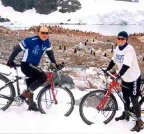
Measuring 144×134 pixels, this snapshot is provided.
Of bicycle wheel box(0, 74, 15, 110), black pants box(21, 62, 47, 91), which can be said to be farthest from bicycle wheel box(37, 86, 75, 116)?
bicycle wheel box(0, 74, 15, 110)

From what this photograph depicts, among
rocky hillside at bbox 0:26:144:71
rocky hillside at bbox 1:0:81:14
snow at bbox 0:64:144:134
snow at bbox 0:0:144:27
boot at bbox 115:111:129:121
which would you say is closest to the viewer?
snow at bbox 0:64:144:134

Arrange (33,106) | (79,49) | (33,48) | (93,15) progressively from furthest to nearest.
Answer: (93,15), (79,49), (33,106), (33,48)

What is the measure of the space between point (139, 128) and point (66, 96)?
174 cm

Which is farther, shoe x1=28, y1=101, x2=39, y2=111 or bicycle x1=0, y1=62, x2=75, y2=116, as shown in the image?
shoe x1=28, y1=101, x2=39, y2=111

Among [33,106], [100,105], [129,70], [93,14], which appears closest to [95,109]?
[100,105]

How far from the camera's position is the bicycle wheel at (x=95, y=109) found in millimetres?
8102

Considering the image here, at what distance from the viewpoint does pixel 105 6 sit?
2847 inches

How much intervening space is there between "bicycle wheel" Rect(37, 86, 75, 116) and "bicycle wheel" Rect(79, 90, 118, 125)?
0.52m

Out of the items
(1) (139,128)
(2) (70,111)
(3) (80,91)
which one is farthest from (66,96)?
(3) (80,91)

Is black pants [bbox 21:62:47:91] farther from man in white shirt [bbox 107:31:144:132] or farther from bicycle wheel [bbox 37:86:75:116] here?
man in white shirt [bbox 107:31:144:132]

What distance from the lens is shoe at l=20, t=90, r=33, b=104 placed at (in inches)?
341

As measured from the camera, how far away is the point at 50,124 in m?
8.37

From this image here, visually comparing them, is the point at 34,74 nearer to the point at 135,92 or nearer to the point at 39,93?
the point at 39,93

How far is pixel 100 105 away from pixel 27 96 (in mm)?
1674
